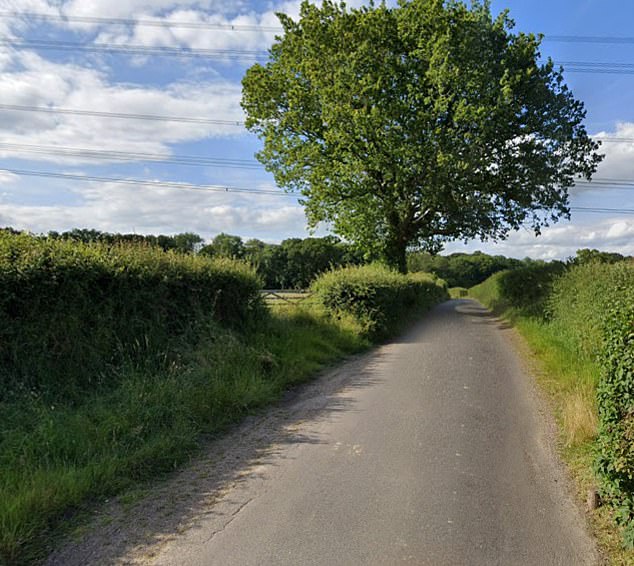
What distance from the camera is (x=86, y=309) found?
6539mm

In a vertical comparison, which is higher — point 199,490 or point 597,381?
point 597,381

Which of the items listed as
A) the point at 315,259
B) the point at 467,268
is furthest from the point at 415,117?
the point at 467,268

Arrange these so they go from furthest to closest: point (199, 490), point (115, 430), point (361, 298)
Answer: point (361, 298) < point (115, 430) < point (199, 490)

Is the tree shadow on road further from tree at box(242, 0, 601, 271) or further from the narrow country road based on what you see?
tree at box(242, 0, 601, 271)

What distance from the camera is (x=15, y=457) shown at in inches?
170

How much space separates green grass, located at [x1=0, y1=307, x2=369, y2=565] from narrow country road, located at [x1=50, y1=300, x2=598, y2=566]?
48cm

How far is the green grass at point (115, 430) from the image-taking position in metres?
3.71

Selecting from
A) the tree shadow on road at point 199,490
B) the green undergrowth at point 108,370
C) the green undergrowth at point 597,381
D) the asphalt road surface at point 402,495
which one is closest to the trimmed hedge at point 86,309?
the green undergrowth at point 108,370

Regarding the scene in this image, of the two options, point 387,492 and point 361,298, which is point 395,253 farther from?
point 387,492

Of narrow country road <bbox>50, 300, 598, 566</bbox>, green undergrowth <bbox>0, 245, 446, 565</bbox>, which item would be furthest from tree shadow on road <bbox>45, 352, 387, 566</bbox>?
green undergrowth <bbox>0, 245, 446, 565</bbox>

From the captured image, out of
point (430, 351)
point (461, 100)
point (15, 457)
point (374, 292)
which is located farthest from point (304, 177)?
point (15, 457)

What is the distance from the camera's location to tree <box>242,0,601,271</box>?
17.7 meters

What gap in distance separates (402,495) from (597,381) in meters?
3.92

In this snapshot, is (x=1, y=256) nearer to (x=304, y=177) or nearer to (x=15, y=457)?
(x=15, y=457)
